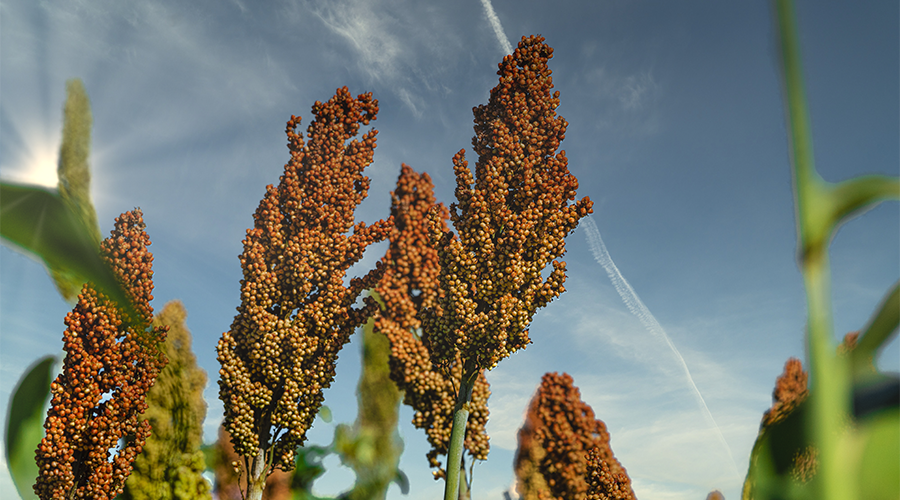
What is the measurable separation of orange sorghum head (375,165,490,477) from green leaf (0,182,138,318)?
6.91 m

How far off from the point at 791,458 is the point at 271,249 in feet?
27.1

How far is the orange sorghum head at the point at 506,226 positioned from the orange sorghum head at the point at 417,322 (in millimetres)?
233

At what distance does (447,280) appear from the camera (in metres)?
7.54

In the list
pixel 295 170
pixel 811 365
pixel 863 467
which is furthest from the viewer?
pixel 295 170

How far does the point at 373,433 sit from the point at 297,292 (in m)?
4.69

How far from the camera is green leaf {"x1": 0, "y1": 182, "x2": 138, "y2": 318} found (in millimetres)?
626

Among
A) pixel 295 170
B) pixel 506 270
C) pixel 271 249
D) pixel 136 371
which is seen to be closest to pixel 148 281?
pixel 136 371

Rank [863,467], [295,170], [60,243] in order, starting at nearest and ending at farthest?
1. [863,467]
2. [60,243]
3. [295,170]

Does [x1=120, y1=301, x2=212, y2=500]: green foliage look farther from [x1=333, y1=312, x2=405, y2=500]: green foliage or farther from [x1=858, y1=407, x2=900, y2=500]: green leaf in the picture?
[x1=858, y1=407, x2=900, y2=500]: green leaf

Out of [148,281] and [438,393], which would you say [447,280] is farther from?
[148,281]

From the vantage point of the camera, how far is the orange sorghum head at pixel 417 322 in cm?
737

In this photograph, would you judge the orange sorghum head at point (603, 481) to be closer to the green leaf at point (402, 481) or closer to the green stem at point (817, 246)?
the green leaf at point (402, 481)

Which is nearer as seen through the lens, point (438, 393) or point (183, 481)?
point (438, 393)

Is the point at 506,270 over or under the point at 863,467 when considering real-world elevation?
over
